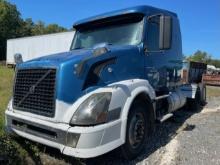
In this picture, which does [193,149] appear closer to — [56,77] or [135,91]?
[135,91]

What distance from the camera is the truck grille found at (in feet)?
14.6

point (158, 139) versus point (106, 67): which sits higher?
point (106, 67)

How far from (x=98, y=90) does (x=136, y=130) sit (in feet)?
3.83

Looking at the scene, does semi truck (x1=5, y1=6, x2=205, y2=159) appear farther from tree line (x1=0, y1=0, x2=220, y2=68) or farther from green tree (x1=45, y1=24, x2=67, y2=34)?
green tree (x1=45, y1=24, x2=67, y2=34)

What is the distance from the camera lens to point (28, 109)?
4.78 m

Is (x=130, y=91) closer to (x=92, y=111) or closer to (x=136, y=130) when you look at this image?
(x=136, y=130)

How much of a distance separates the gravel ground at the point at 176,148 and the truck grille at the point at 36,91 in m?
0.83

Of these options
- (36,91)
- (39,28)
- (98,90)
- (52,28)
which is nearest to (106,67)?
(98,90)

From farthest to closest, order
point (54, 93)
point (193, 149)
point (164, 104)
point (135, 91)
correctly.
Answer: point (164, 104)
point (193, 149)
point (135, 91)
point (54, 93)

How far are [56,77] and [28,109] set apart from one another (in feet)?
2.63

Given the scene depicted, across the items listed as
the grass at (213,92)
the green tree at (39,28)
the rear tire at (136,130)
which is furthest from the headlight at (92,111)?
the green tree at (39,28)

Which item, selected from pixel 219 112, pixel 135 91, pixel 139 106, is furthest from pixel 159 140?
pixel 219 112

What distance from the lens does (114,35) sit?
6004mm

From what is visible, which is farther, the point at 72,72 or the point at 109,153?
the point at 109,153
